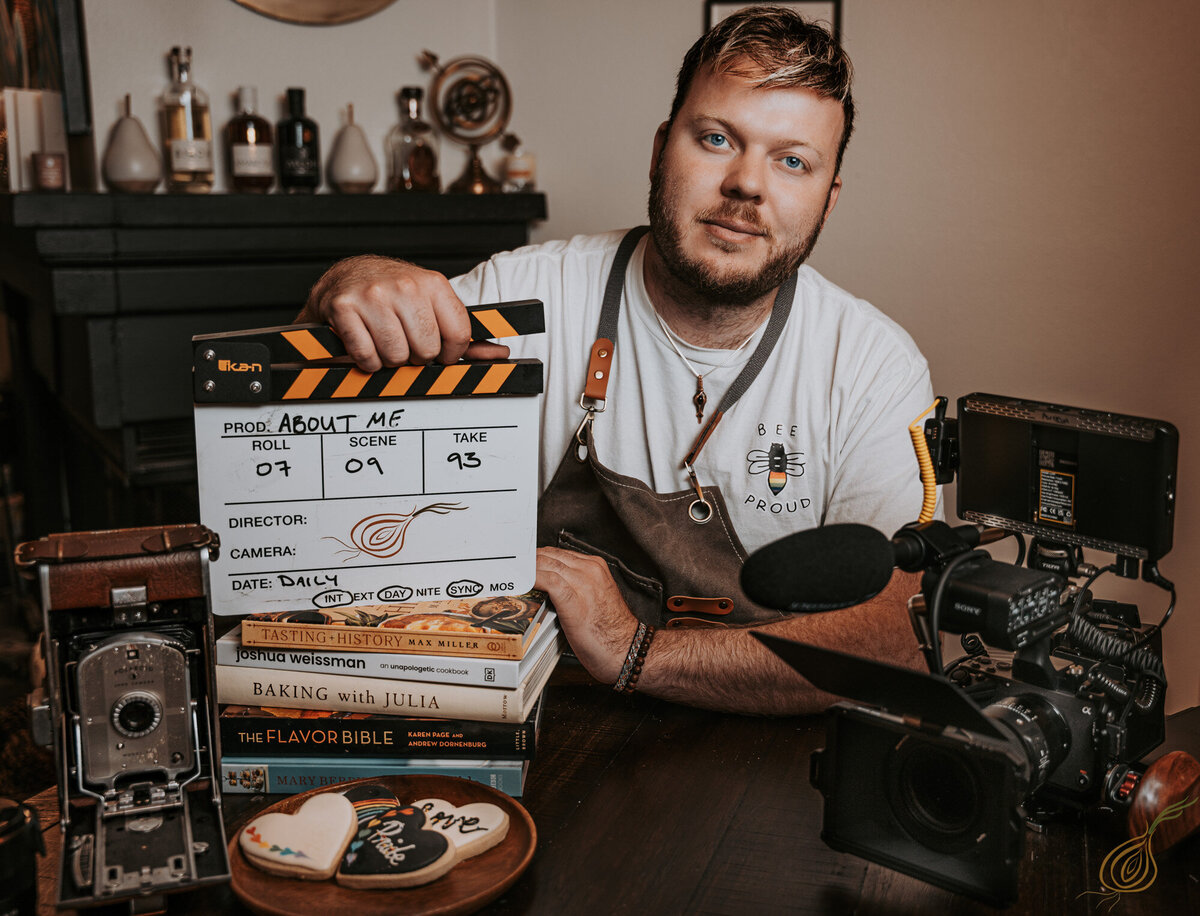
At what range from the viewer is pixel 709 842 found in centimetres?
92

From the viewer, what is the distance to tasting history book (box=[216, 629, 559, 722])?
0.98 m

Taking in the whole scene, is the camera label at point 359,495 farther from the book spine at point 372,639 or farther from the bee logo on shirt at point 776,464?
the bee logo on shirt at point 776,464

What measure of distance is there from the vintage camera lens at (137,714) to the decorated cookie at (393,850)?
179 millimetres

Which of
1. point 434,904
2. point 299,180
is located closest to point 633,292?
point 434,904

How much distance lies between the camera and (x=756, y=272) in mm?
1552

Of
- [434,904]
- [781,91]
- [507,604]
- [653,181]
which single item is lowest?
[434,904]

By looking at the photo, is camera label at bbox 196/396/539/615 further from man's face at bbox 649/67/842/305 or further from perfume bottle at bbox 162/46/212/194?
perfume bottle at bbox 162/46/212/194

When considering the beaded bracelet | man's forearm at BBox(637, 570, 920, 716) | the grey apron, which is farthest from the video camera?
the grey apron

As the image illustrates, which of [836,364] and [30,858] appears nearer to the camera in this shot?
[30,858]

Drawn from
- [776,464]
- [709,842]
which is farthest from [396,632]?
[776,464]

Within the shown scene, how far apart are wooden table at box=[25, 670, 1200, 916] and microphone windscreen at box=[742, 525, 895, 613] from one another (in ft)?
0.85

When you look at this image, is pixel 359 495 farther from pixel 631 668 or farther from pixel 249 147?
pixel 249 147

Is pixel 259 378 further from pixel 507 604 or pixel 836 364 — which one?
pixel 836 364

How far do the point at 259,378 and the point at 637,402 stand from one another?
0.76m
